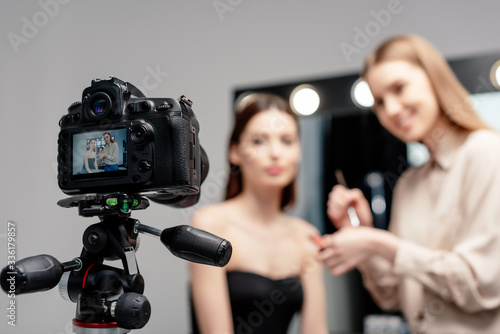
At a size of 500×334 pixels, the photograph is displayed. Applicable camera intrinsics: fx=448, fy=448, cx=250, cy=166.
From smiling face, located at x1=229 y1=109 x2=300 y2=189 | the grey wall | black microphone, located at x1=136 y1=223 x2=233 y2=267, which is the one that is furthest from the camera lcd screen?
the grey wall

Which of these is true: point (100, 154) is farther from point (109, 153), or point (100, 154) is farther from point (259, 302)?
point (259, 302)

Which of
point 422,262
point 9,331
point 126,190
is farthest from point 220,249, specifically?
point 9,331

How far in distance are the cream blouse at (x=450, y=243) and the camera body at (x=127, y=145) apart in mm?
807

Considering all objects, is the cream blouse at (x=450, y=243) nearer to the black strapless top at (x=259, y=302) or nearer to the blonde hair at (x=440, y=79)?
the blonde hair at (x=440, y=79)

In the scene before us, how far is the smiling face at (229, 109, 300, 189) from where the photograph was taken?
146cm

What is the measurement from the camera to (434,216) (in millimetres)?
1238

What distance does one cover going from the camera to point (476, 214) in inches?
44.8

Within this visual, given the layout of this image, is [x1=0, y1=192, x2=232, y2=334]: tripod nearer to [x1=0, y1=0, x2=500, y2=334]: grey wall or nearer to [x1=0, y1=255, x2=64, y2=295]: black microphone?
[x1=0, y1=255, x2=64, y2=295]: black microphone

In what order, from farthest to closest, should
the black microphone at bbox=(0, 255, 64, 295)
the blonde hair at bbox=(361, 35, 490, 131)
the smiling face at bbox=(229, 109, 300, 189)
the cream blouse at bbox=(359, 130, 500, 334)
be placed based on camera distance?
1. the smiling face at bbox=(229, 109, 300, 189)
2. the blonde hair at bbox=(361, 35, 490, 131)
3. the cream blouse at bbox=(359, 130, 500, 334)
4. the black microphone at bbox=(0, 255, 64, 295)

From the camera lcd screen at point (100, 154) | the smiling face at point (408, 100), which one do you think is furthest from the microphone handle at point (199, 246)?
the smiling face at point (408, 100)

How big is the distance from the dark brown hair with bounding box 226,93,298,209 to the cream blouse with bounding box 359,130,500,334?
355mm

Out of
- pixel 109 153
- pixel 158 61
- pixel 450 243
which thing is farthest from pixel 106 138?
pixel 158 61

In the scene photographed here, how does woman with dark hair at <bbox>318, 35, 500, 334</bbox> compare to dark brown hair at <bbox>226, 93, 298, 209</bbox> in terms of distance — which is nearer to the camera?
woman with dark hair at <bbox>318, 35, 500, 334</bbox>

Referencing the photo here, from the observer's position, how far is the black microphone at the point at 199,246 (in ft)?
1.77
